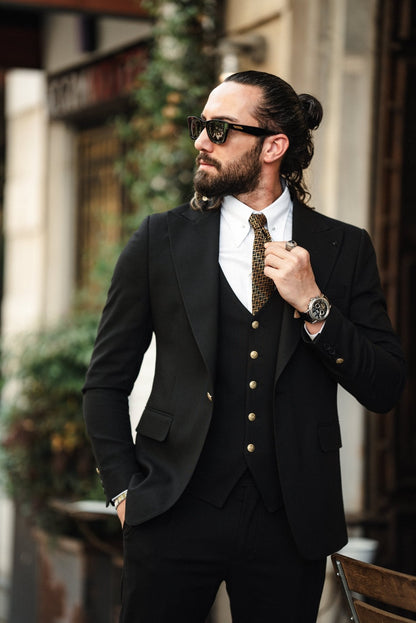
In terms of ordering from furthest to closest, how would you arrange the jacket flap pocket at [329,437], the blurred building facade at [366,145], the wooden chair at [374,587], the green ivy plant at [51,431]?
the green ivy plant at [51,431], the blurred building facade at [366,145], the jacket flap pocket at [329,437], the wooden chair at [374,587]

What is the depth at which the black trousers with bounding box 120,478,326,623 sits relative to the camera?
2.53 m

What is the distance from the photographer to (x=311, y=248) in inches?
105

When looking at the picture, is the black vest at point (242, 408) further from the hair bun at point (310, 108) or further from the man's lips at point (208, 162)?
the hair bun at point (310, 108)

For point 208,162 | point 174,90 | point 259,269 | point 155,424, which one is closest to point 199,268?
point 259,269

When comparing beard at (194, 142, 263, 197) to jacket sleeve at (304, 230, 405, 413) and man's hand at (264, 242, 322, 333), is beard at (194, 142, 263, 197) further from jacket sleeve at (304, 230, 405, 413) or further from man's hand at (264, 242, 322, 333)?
jacket sleeve at (304, 230, 405, 413)

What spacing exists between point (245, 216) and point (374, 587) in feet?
3.09

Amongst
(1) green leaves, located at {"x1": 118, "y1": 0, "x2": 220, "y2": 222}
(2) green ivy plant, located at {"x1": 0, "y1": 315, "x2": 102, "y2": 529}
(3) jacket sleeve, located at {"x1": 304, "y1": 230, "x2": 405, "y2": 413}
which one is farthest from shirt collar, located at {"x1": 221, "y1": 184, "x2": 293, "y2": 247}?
(2) green ivy plant, located at {"x1": 0, "y1": 315, "x2": 102, "y2": 529}

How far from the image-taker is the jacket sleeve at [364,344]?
2.50 m

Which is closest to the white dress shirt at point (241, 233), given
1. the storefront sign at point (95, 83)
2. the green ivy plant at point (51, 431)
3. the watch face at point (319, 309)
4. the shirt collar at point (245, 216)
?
the shirt collar at point (245, 216)

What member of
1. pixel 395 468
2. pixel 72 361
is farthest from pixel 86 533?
pixel 395 468

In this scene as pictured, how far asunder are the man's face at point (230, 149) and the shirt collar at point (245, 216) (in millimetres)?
60

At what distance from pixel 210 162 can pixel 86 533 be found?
300 centimetres

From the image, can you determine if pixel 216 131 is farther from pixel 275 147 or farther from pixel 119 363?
pixel 119 363

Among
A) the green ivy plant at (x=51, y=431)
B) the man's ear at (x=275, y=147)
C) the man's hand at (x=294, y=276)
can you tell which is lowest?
the green ivy plant at (x=51, y=431)
